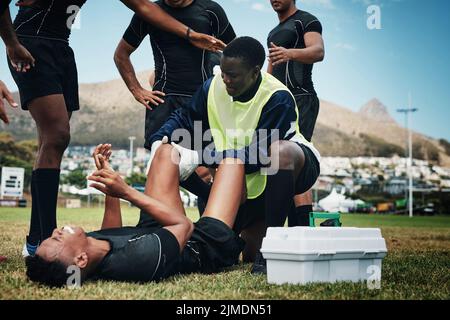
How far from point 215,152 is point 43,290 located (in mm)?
1164

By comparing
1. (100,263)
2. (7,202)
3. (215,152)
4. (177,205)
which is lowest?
(7,202)

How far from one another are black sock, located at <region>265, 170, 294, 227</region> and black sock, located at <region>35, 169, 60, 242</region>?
1.34 metres

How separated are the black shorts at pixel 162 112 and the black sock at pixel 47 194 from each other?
0.66 m

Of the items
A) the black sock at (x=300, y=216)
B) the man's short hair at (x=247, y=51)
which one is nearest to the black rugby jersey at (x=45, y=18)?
the man's short hair at (x=247, y=51)

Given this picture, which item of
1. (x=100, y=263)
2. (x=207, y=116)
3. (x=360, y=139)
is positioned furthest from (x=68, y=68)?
(x=360, y=139)

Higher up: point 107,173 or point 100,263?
point 107,173

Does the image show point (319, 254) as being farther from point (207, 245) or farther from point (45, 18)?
point (45, 18)

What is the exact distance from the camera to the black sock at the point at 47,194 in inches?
132

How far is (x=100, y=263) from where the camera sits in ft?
8.12

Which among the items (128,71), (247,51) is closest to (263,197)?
(247,51)

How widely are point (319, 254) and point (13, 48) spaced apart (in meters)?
1.97

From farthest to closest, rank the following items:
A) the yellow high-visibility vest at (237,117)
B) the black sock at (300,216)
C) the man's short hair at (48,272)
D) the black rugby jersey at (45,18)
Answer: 1. the black sock at (300,216)
2. the black rugby jersey at (45,18)
3. the yellow high-visibility vest at (237,117)
4. the man's short hair at (48,272)

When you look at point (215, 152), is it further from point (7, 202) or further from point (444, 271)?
point (7, 202)

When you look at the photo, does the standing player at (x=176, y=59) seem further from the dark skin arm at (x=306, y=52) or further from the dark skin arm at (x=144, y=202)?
the dark skin arm at (x=144, y=202)
